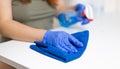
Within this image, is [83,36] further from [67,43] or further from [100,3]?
[100,3]

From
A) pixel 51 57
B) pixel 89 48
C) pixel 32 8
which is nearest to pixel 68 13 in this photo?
pixel 32 8

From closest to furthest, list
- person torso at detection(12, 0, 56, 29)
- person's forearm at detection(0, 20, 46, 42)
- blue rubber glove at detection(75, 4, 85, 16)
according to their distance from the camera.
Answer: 1. person's forearm at detection(0, 20, 46, 42)
2. person torso at detection(12, 0, 56, 29)
3. blue rubber glove at detection(75, 4, 85, 16)

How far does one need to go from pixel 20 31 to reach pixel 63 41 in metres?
0.25

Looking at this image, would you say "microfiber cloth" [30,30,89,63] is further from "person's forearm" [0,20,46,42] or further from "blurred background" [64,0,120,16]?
"blurred background" [64,0,120,16]

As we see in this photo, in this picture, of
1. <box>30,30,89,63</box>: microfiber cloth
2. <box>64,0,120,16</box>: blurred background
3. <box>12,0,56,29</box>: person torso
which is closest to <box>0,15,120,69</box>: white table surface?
<box>30,30,89,63</box>: microfiber cloth

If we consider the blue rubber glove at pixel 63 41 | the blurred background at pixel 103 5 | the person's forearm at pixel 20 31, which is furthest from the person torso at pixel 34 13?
the blurred background at pixel 103 5

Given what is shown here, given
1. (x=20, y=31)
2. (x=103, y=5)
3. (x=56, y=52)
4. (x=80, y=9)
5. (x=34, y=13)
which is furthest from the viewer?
(x=103, y=5)

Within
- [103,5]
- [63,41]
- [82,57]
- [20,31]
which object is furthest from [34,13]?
[103,5]

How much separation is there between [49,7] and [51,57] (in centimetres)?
62

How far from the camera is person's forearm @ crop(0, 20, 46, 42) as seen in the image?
985 mm

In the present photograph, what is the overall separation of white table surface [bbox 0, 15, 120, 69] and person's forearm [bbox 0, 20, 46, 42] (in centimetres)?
3

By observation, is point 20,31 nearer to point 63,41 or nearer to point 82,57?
point 63,41

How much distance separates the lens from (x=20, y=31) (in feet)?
3.29

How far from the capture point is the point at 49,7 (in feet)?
4.53
